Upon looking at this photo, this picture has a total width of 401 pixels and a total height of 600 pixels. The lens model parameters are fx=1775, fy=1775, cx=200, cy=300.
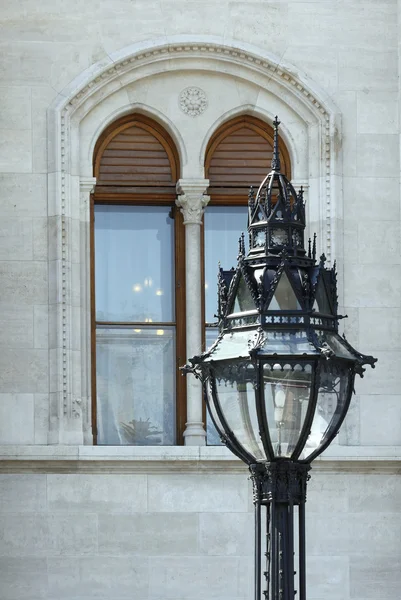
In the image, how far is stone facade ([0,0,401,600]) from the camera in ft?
49.1

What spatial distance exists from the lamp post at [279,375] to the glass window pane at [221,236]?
20.8 ft

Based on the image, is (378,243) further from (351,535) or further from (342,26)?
(351,535)

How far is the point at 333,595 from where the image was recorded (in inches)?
591

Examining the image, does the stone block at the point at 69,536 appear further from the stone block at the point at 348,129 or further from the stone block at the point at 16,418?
the stone block at the point at 348,129

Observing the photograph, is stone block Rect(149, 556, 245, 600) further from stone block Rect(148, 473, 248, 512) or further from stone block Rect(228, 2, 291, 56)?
stone block Rect(228, 2, 291, 56)

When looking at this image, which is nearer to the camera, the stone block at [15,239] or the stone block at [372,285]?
the stone block at [15,239]

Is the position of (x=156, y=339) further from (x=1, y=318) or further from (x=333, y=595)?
(x=333, y=595)

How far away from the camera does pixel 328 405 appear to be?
9109mm

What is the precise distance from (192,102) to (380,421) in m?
3.28

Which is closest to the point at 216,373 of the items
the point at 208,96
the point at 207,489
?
the point at 207,489

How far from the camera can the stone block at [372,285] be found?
15461mm

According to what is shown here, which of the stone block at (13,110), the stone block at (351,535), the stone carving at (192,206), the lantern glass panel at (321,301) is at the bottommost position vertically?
the stone block at (351,535)

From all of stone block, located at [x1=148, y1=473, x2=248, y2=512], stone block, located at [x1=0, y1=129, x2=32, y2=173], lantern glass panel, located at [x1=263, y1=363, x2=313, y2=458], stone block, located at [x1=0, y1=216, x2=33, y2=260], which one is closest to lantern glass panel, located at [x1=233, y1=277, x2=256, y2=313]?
lantern glass panel, located at [x1=263, y1=363, x2=313, y2=458]

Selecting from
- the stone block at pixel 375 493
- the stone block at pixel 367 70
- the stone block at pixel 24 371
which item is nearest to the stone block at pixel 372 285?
the stone block at pixel 375 493
